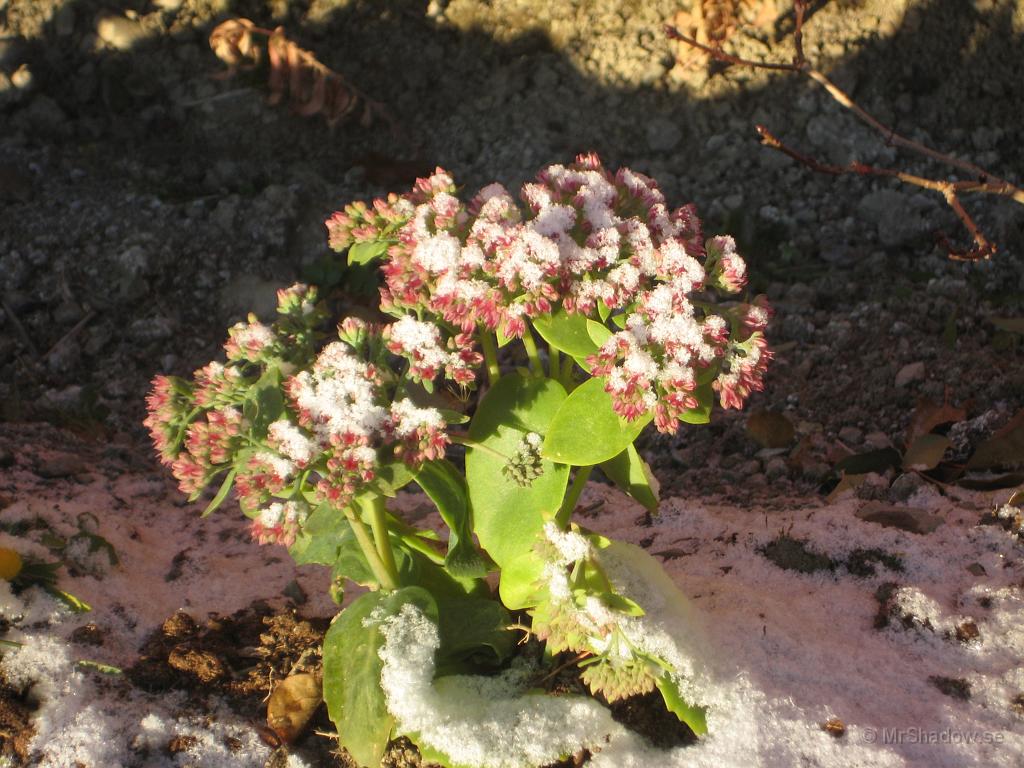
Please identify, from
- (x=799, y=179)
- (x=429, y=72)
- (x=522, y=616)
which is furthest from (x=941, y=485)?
(x=429, y=72)

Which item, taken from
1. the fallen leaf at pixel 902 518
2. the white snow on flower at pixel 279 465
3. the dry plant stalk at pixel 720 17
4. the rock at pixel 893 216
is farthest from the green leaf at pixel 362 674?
the dry plant stalk at pixel 720 17

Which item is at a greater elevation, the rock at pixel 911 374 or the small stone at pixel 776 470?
the rock at pixel 911 374

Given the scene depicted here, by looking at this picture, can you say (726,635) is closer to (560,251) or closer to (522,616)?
(522,616)

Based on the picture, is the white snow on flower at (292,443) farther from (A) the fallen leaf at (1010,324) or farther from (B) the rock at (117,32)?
(B) the rock at (117,32)

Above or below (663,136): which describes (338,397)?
above

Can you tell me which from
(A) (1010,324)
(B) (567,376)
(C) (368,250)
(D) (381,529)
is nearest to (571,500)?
(B) (567,376)

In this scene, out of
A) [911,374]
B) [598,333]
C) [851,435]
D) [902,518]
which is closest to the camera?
[598,333]

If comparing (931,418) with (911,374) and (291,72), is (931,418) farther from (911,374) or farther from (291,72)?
(291,72)
